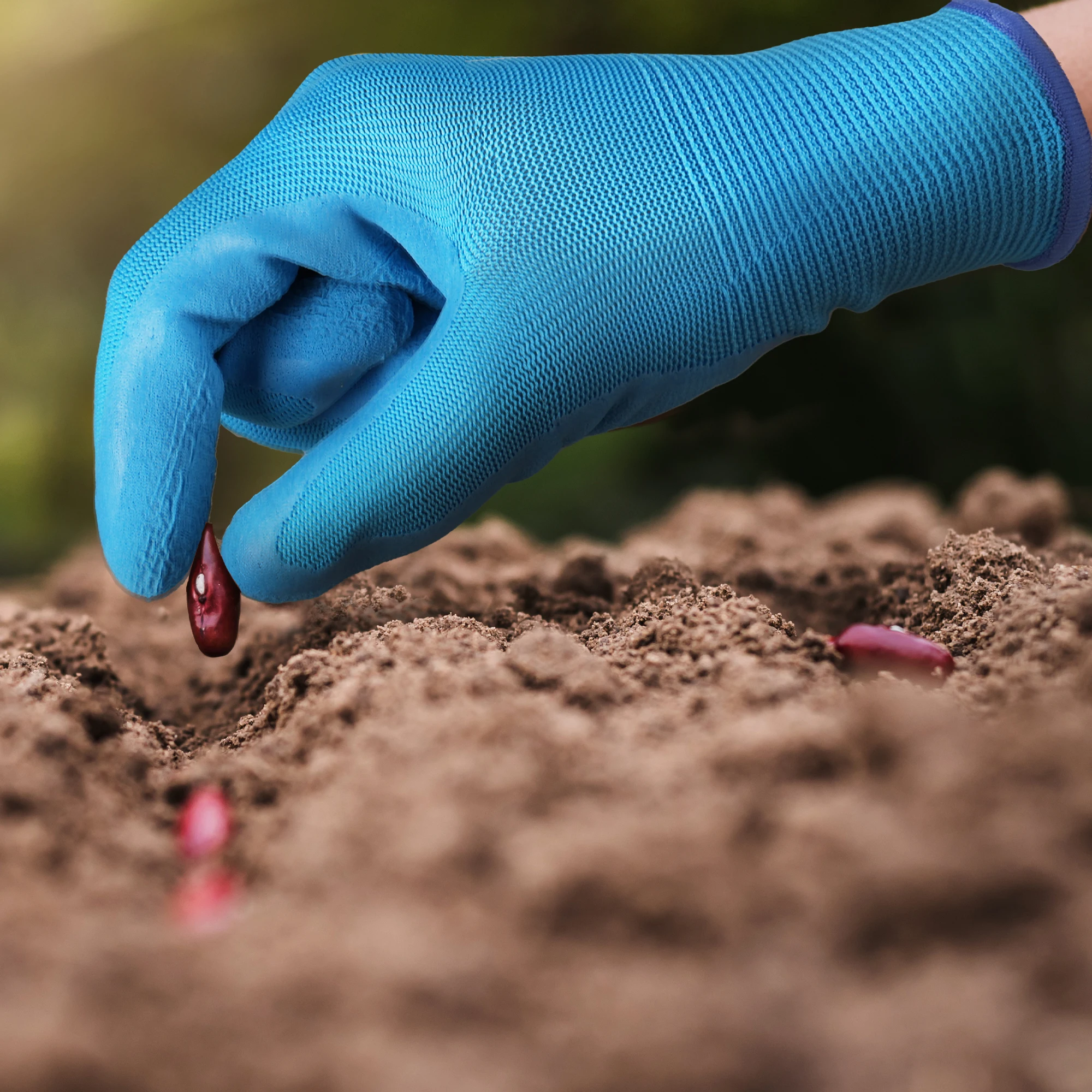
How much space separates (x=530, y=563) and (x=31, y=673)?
0.68 m

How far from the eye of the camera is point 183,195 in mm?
1879

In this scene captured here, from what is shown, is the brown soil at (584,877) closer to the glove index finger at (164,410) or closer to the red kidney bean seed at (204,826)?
the red kidney bean seed at (204,826)

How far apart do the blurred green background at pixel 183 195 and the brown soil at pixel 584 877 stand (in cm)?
117

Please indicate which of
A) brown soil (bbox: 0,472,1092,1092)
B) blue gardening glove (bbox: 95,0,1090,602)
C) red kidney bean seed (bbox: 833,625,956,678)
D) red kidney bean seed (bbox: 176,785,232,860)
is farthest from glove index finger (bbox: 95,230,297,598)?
red kidney bean seed (bbox: 833,625,956,678)

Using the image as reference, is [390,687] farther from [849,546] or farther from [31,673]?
[849,546]

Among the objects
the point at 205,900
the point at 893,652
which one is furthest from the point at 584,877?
the point at 893,652

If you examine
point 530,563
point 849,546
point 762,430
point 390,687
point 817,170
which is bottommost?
point 762,430

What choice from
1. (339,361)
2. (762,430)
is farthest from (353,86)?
(762,430)

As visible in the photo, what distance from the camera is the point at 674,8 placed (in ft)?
5.65

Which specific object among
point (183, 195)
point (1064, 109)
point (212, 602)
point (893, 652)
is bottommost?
point (893, 652)

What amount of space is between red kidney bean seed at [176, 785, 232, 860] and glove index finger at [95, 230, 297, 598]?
0.34m

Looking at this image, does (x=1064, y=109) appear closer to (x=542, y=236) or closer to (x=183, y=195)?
(x=542, y=236)

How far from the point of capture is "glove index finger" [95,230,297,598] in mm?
894

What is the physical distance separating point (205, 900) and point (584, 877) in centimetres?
24
